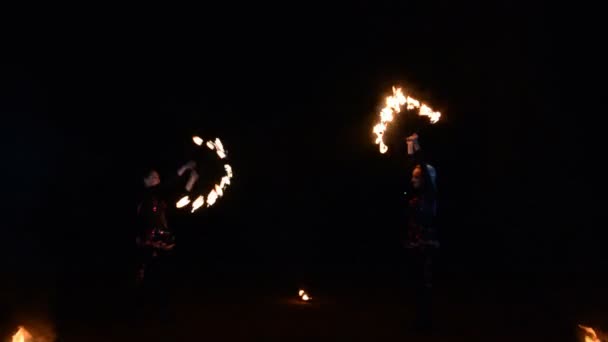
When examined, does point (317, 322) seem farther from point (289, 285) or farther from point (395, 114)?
point (289, 285)

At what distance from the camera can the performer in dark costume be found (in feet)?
30.4

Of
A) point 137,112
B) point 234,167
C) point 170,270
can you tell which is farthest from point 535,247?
point 137,112

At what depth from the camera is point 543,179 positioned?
1864 cm

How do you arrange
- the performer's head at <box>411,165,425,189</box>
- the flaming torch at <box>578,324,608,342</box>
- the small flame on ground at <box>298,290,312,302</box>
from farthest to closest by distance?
the small flame on ground at <box>298,290,312,302</box> → the performer's head at <box>411,165,425,189</box> → the flaming torch at <box>578,324,608,342</box>

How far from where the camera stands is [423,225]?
928cm

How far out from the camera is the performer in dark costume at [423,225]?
365 inches

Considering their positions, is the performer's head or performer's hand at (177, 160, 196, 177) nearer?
the performer's head

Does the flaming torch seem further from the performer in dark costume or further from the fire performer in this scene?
the fire performer

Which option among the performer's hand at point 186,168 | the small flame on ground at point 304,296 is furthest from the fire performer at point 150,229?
the small flame on ground at point 304,296

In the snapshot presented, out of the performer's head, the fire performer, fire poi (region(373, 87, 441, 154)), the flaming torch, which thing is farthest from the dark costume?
the flaming torch

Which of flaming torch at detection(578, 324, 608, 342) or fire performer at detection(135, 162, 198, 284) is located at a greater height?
fire performer at detection(135, 162, 198, 284)

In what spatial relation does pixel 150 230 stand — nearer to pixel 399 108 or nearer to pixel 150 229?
pixel 150 229

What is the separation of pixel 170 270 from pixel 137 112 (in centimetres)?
459

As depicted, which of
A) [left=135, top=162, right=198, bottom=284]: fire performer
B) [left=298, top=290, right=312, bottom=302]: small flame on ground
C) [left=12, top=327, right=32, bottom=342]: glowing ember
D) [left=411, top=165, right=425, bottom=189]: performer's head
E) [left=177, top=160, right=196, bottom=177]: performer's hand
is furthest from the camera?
[left=298, top=290, right=312, bottom=302]: small flame on ground
